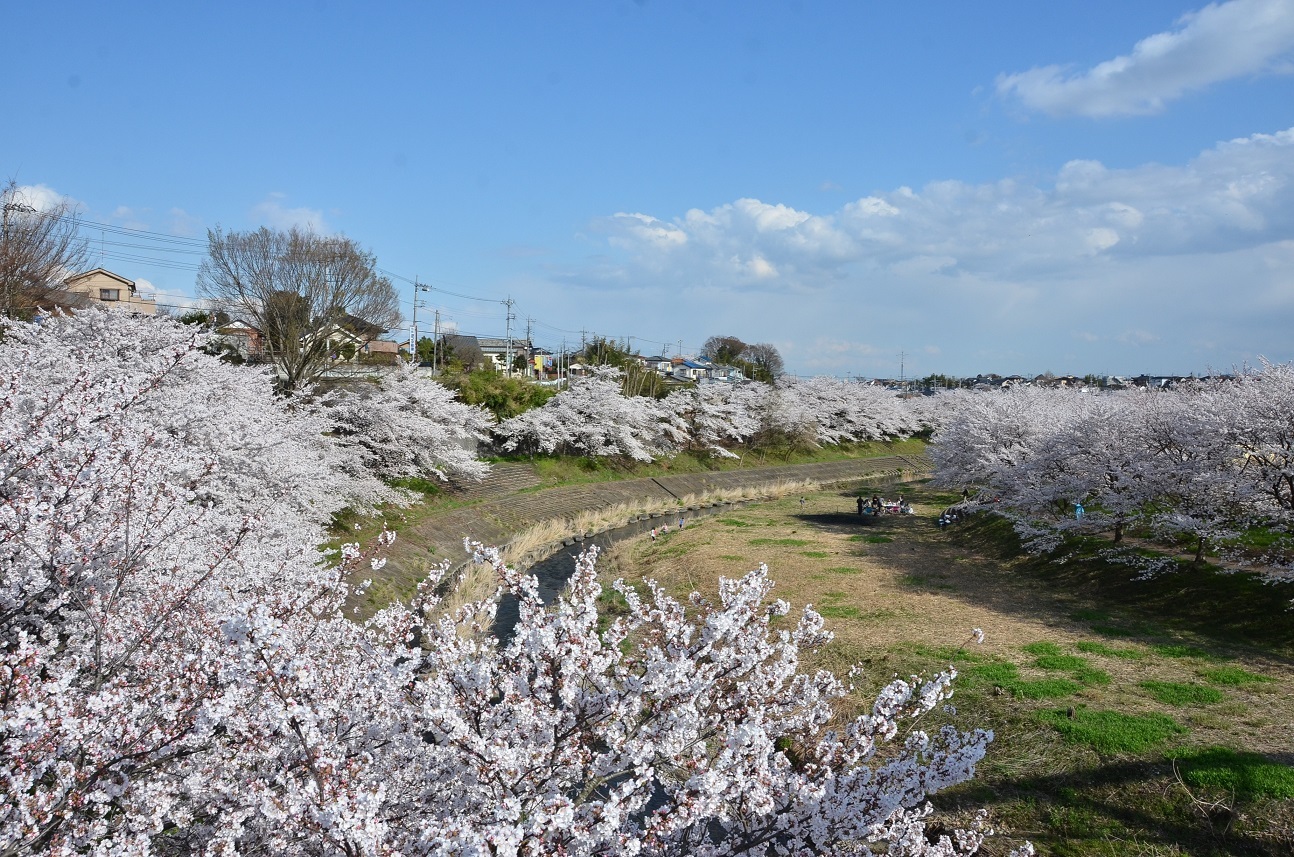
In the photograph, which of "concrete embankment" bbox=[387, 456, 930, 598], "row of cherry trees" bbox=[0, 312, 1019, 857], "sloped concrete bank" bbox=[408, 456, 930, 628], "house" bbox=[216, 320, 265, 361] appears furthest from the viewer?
"house" bbox=[216, 320, 265, 361]

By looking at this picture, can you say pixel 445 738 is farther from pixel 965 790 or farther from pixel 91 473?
pixel 965 790

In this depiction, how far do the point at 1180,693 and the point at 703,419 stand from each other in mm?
42903

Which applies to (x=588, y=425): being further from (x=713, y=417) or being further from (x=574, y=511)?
(x=713, y=417)

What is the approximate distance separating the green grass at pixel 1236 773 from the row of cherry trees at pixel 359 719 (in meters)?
5.67

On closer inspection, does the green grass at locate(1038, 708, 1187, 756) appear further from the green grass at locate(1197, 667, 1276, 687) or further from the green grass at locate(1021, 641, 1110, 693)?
the green grass at locate(1197, 667, 1276, 687)

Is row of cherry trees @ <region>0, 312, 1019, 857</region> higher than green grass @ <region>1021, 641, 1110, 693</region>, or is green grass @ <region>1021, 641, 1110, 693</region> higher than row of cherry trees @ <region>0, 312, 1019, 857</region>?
row of cherry trees @ <region>0, 312, 1019, 857</region>

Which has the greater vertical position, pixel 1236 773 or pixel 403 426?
pixel 403 426

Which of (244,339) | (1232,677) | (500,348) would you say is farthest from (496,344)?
(1232,677)

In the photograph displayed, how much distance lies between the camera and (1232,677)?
12930 mm

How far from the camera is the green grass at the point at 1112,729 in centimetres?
1076

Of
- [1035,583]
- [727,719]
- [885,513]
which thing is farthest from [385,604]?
[885,513]

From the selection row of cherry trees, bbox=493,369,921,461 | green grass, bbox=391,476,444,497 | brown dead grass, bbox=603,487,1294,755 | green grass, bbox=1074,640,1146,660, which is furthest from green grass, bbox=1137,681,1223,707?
row of cherry trees, bbox=493,369,921,461

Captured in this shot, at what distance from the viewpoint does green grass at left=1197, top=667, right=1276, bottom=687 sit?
41.7ft

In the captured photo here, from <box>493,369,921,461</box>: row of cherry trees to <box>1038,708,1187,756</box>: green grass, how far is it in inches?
1276
